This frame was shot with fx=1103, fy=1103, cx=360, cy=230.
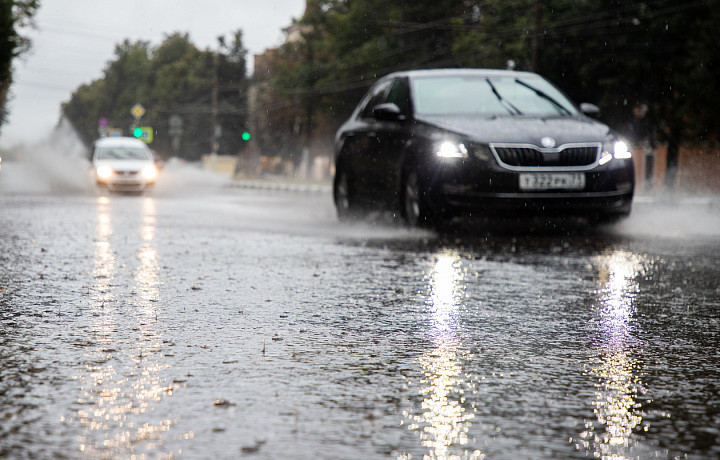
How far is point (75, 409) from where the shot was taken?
3.50m

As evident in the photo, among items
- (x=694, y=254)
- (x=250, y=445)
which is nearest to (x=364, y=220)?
(x=694, y=254)

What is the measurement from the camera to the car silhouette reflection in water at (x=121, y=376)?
3.15 meters

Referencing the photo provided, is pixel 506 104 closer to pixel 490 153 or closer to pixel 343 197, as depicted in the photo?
pixel 490 153

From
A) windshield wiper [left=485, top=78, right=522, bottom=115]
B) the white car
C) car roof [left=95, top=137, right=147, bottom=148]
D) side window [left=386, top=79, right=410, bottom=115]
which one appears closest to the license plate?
windshield wiper [left=485, top=78, right=522, bottom=115]

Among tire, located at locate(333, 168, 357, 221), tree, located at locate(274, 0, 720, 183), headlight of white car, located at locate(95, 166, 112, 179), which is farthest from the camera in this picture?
tree, located at locate(274, 0, 720, 183)

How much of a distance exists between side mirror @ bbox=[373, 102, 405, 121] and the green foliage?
203ft

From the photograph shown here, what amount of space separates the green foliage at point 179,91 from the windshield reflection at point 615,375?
67.0 metres

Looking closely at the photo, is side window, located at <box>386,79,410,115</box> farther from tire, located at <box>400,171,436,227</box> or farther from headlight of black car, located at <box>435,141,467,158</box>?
headlight of black car, located at <box>435,141,467,158</box>

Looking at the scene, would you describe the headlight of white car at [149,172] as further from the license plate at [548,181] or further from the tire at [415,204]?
the license plate at [548,181]

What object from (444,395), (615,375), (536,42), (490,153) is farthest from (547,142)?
(536,42)

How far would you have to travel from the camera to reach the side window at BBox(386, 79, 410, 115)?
11139mm

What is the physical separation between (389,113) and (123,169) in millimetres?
14685

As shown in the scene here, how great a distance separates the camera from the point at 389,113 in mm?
10852

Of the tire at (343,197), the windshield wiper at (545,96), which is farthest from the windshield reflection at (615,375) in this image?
the tire at (343,197)
